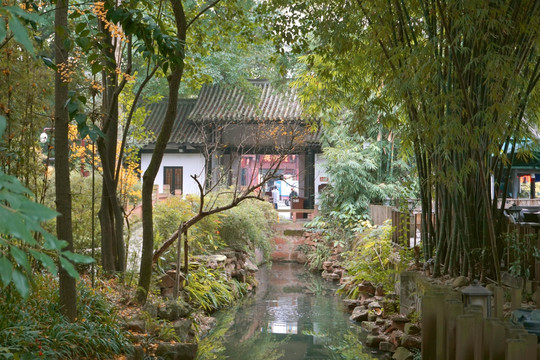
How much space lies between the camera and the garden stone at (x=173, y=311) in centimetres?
599

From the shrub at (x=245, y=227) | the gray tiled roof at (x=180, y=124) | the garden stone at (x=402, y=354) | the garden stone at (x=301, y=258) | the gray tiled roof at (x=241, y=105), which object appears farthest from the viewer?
the gray tiled roof at (x=180, y=124)

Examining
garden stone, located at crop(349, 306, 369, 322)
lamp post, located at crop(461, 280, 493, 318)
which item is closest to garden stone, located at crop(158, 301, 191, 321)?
garden stone, located at crop(349, 306, 369, 322)

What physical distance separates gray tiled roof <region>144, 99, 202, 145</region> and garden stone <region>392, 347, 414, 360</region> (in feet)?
30.9

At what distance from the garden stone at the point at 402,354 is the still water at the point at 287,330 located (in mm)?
340

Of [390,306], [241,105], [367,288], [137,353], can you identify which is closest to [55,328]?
A: [137,353]

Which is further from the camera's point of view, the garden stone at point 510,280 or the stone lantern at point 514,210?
the stone lantern at point 514,210

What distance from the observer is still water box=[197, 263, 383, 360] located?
659 cm

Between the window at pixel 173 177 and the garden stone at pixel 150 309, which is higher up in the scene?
the window at pixel 173 177

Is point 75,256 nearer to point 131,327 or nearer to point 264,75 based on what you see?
point 131,327

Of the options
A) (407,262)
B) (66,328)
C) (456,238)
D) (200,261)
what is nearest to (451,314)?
(456,238)

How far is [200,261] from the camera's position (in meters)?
9.03

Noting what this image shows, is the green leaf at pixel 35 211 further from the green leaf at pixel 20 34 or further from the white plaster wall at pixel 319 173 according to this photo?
the white plaster wall at pixel 319 173

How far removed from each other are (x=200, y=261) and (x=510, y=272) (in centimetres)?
484

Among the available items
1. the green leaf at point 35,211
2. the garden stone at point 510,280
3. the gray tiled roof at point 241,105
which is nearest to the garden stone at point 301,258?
the gray tiled roof at point 241,105
